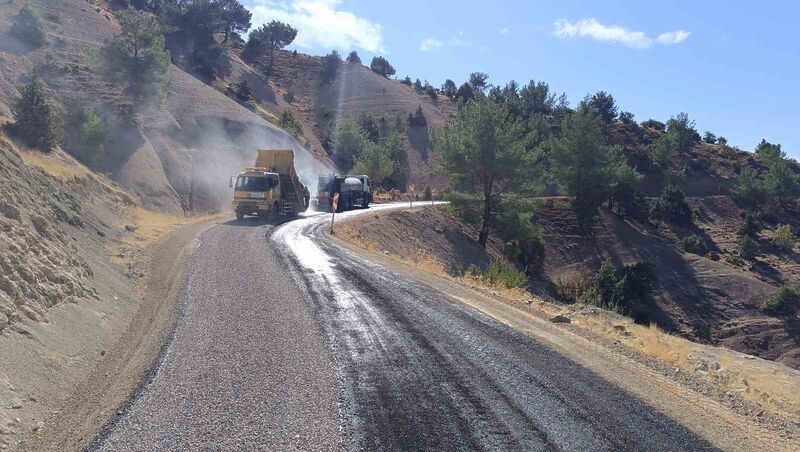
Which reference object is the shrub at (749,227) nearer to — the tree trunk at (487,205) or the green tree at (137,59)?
the tree trunk at (487,205)

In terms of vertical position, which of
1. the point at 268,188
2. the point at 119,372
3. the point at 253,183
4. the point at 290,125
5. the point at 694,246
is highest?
the point at 290,125

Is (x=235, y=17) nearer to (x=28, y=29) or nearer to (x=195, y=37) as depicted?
(x=195, y=37)

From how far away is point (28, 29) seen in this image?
49.8 m

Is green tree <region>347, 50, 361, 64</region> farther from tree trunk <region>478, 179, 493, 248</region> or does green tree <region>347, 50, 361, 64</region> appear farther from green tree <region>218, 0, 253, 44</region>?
tree trunk <region>478, 179, 493, 248</region>

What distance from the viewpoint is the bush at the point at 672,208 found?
220 ft

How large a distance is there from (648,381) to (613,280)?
110 feet

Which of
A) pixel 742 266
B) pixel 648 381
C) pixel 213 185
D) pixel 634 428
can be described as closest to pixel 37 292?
pixel 634 428

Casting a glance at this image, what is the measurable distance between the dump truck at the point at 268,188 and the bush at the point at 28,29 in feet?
88.2

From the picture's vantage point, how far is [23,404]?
22.6ft

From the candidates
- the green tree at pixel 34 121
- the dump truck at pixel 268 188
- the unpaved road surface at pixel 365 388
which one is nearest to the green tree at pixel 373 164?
the dump truck at pixel 268 188

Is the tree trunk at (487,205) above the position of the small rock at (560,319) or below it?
above

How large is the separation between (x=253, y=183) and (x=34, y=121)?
430 inches

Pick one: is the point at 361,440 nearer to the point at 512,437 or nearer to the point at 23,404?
the point at 512,437

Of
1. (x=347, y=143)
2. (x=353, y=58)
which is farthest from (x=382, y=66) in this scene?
(x=347, y=143)
